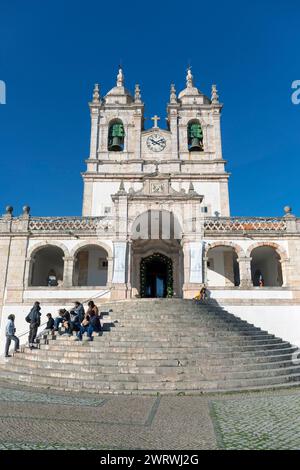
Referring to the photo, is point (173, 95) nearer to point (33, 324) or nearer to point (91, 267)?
point (91, 267)

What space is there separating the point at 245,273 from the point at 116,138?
1670 centimetres

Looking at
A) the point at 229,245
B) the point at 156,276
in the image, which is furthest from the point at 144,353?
the point at 156,276

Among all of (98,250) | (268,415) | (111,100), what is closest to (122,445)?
(268,415)

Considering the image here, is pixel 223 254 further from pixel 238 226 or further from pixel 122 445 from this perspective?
pixel 122 445

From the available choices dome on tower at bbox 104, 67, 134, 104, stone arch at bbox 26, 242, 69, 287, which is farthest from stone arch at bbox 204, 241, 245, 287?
dome on tower at bbox 104, 67, 134, 104

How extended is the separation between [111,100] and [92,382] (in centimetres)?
2729

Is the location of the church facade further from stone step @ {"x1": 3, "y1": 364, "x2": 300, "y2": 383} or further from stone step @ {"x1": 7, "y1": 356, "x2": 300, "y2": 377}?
stone step @ {"x1": 3, "y1": 364, "x2": 300, "y2": 383}

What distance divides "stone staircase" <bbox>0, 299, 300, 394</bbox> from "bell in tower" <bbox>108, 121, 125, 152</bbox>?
18916 mm

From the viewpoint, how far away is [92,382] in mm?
8648

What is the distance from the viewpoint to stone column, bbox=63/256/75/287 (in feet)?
61.1

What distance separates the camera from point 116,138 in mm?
28328

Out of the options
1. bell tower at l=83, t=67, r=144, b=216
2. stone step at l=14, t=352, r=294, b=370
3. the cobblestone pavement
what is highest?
bell tower at l=83, t=67, r=144, b=216

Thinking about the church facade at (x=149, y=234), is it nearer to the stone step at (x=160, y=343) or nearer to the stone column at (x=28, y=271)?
the stone column at (x=28, y=271)

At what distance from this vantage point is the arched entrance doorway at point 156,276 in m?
21.8
